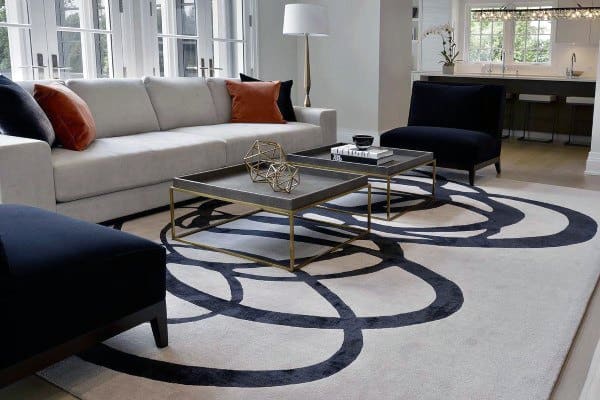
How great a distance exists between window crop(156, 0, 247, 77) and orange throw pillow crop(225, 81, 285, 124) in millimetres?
879

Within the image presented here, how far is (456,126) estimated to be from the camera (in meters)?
5.44

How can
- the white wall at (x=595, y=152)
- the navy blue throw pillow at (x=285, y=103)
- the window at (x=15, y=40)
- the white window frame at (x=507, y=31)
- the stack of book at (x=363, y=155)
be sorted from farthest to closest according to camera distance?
the white window frame at (x=507, y=31) → the white wall at (x=595, y=152) → the navy blue throw pillow at (x=285, y=103) → the window at (x=15, y=40) → the stack of book at (x=363, y=155)

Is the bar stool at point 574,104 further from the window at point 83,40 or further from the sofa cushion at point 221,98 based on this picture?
the window at point 83,40

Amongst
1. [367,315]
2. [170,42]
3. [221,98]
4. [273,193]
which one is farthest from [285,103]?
[367,315]

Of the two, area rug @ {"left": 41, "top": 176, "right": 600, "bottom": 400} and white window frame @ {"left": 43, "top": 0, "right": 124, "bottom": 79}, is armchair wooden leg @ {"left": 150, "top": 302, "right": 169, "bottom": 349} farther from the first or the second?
white window frame @ {"left": 43, "top": 0, "right": 124, "bottom": 79}

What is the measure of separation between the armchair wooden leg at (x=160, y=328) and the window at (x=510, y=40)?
29.8ft

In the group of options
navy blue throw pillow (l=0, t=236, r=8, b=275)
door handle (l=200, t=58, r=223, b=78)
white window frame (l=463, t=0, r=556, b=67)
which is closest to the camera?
navy blue throw pillow (l=0, t=236, r=8, b=275)

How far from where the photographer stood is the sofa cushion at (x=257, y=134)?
4.66m

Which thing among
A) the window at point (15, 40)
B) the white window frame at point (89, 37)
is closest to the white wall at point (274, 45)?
the white window frame at point (89, 37)

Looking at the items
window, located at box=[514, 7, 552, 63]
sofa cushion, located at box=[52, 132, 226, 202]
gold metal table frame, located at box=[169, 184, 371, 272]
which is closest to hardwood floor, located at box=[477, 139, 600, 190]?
gold metal table frame, located at box=[169, 184, 371, 272]

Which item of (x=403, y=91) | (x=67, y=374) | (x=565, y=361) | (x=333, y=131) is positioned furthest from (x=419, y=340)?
(x=403, y=91)

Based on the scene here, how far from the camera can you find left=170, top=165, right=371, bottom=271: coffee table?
10.1 feet

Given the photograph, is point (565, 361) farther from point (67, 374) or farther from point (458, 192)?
point (458, 192)

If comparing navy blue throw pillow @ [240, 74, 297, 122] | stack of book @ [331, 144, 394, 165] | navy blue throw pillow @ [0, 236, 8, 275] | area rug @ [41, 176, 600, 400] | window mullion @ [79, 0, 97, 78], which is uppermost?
window mullion @ [79, 0, 97, 78]
